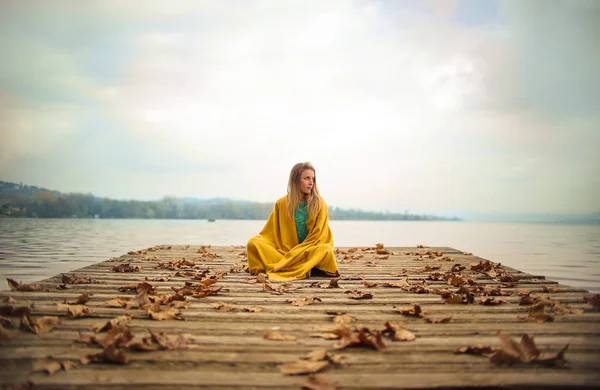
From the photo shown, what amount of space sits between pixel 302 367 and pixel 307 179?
466 centimetres

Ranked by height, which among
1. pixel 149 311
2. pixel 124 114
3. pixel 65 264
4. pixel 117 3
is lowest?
pixel 65 264

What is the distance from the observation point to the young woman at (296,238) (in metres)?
6.94

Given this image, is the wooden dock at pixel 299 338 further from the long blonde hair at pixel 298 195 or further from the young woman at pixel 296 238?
the long blonde hair at pixel 298 195

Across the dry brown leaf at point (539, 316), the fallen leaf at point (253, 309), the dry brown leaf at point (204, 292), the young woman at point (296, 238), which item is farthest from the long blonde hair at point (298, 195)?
the dry brown leaf at point (539, 316)

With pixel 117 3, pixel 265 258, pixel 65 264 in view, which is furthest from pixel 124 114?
pixel 265 258

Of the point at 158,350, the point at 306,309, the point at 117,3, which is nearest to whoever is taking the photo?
the point at 158,350

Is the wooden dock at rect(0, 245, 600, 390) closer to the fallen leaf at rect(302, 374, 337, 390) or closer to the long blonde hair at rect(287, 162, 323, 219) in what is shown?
the fallen leaf at rect(302, 374, 337, 390)

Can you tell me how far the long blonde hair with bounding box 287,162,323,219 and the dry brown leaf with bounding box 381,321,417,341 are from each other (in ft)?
12.9

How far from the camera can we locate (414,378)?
2.66 m

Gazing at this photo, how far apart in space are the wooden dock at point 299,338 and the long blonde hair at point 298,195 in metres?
1.87

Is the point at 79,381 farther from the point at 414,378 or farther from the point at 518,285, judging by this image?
the point at 518,285

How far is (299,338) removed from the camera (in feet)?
11.2

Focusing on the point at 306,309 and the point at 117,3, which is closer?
the point at 306,309

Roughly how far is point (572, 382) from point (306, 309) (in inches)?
96.1
